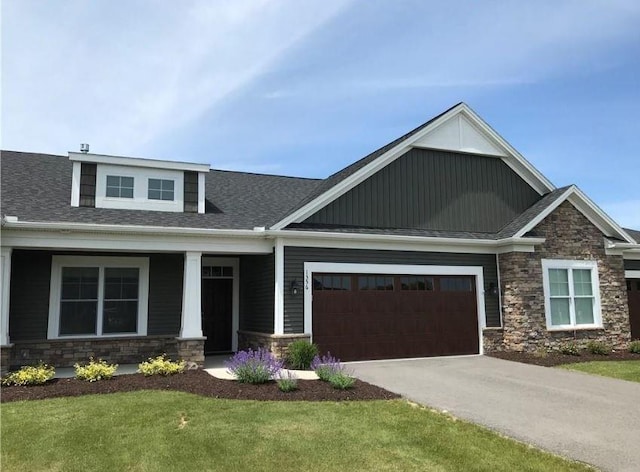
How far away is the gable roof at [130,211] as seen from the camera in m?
12.2

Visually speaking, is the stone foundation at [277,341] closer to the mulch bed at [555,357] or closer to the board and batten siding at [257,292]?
the board and batten siding at [257,292]

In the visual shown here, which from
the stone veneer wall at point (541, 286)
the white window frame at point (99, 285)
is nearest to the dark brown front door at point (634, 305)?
the stone veneer wall at point (541, 286)

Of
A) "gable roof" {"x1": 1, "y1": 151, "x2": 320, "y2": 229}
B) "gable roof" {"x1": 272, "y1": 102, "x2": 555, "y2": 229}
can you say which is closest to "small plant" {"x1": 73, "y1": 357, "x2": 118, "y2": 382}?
"gable roof" {"x1": 1, "y1": 151, "x2": 320, "y2": 229}

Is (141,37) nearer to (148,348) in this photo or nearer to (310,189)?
(148,348)

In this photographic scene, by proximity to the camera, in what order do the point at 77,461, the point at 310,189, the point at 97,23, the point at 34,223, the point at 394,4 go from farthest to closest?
the point at 310,189 → the point at 34,223 → the point at 394,4 → the point at 97,23 → the point at 77,461

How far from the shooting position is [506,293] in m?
15.1

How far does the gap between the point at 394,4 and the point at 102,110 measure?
711cm

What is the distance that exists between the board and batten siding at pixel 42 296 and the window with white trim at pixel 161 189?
1575 mm

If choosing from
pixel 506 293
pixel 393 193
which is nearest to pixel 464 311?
pixel 506 293

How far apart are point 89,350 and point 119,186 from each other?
4.24m

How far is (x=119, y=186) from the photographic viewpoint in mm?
13555

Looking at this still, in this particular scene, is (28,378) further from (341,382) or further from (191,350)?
(341,382)

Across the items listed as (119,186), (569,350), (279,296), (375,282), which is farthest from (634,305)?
(119,186)

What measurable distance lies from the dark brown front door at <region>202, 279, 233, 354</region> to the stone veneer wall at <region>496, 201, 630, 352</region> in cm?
777
